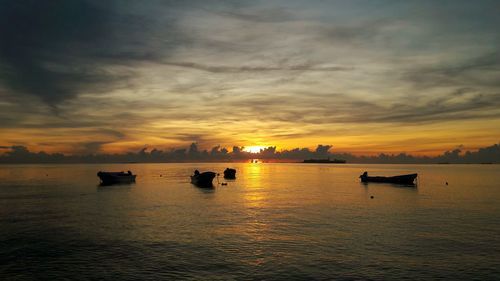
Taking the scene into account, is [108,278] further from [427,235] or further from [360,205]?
[360,205]

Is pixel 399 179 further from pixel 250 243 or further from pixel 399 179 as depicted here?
pixel 250 243

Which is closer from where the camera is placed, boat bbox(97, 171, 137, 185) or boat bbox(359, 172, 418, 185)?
boat bbox(97, 171, 137, 185)

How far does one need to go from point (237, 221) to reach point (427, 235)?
22.7m

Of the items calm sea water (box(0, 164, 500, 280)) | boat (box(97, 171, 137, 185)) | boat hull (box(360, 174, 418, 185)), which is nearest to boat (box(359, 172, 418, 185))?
boat hull (box(360, 174, 418, 185))

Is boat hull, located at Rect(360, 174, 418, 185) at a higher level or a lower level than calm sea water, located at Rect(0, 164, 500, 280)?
higher

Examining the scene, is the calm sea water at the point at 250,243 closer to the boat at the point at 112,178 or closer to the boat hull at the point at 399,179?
the boat at the point at 112,178

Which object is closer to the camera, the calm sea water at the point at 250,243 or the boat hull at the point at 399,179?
the calm sea water at the point at 250,243

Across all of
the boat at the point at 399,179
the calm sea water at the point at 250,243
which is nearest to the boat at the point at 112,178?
the calm sea water at the point at 250,243

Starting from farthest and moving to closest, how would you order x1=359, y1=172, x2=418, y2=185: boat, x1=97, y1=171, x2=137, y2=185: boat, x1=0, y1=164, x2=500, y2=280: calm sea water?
x1=359, y1=172, x2=418, y2=185: boat, x1=97, y1=171, x2=137, y2=185: boat, x1=0, y1=164, x2=500, y2=280: calm sea water

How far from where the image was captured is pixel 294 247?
3422cm

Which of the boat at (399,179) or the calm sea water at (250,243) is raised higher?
the boat at (399,179)

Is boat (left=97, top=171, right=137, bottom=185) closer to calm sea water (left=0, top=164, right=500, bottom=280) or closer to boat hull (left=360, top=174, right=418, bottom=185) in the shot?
calm sea water (left=0, top=164, right=500, bottom=280)

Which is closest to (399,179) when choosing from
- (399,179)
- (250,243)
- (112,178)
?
(399,179)

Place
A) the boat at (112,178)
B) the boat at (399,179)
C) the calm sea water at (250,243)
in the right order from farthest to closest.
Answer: the boat at (399,179) → the boat at (112,178) → the calm sea water at (250,243)
